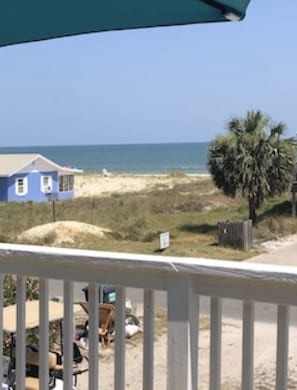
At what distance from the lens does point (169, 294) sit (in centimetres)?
180

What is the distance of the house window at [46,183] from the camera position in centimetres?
3981

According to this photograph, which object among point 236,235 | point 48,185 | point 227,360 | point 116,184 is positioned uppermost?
point 48,185

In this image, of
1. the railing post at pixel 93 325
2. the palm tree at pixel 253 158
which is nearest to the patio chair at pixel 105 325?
the railing post at pixel 93 325

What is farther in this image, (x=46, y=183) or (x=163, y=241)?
(x=46, y=183)

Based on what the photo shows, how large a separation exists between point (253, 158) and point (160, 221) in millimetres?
5664

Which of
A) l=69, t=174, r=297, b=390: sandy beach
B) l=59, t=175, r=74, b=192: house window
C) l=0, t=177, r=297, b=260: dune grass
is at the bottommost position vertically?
l=0, t=177, r=297, b=260: dune grass

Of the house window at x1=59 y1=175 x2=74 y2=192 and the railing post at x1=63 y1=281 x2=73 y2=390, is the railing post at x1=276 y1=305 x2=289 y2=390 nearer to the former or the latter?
the railing post at x1=63 y1=281 x2=73 y2=390

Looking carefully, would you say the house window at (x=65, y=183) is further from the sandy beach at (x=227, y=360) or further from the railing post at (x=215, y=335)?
the railing post at (x=215, y=335)

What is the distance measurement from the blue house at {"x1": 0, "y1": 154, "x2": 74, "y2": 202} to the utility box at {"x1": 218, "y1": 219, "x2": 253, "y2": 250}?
65.5 feet

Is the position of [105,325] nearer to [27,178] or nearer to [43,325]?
[43,325]

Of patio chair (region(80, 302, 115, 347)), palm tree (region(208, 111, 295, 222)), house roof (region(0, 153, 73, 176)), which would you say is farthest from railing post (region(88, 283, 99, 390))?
house roof (region(0, 153, 73, 176))

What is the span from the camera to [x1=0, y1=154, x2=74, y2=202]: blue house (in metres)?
38.0

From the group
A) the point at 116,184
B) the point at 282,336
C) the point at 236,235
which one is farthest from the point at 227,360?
the point at 116,184

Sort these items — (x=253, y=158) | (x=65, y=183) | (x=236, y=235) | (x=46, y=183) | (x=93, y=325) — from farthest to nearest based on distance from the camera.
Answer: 1. (x=65, y=183)
2. (x=46, y=183)
3. (x=253, y=158)
4. (x=236, y=235)
5. (x=93, y=325)
